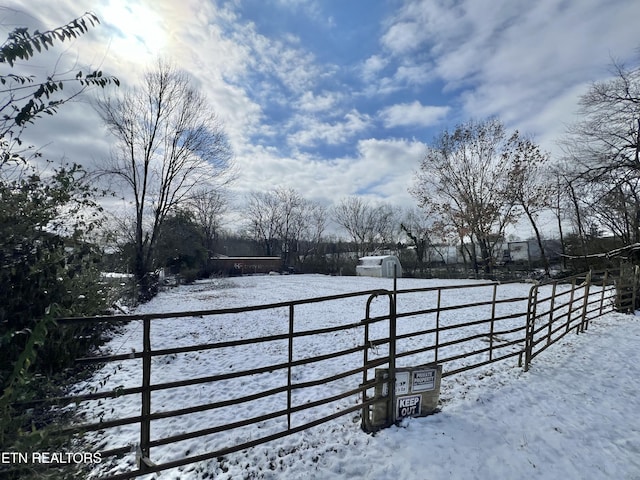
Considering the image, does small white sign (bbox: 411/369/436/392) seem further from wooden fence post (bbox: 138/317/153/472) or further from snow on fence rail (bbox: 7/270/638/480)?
wooden fence post (bbox: 138/317/153/472)

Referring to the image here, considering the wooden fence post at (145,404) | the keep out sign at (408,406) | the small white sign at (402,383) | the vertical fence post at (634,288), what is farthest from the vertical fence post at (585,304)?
the wooden fence post at (145,404)

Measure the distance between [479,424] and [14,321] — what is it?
Result: 4.07 meters

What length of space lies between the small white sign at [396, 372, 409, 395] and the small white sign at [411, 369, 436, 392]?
0.26ft

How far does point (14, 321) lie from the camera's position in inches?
83.6

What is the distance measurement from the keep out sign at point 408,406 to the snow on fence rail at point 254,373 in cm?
30

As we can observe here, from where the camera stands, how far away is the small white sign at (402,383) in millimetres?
3068

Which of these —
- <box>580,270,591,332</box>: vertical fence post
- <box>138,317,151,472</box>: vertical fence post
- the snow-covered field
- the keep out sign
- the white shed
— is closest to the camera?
<box>138,317,151,472</box>: vertical fence post

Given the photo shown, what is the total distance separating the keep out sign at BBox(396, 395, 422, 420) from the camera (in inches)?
123

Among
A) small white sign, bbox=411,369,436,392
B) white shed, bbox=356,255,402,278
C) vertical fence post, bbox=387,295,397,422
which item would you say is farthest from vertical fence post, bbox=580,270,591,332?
white shed, bbox=356,255,402,278

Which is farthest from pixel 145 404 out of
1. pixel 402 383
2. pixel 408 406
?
pixel 408 406

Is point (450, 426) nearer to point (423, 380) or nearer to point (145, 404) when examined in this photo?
point (423, 380)

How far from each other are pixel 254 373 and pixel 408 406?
69.0 inches

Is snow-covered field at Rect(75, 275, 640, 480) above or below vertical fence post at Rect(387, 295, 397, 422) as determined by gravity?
below

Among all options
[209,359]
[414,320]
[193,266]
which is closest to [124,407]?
[209,359]
